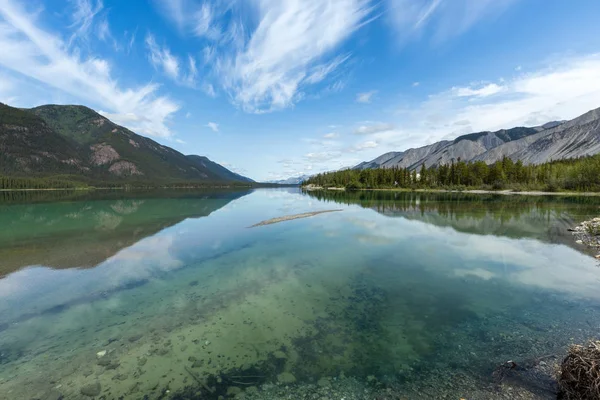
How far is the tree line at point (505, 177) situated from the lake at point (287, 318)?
129 metres

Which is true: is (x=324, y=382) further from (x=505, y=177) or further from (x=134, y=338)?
(x=505, y=177)

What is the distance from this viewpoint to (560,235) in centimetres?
3594

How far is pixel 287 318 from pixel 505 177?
554 ft

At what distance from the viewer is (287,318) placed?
49.0ft

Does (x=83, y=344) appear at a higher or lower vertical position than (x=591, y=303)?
higher

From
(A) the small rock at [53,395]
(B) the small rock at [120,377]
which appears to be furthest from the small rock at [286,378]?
(A) the small rock at [53,395]

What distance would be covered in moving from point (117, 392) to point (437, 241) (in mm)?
33204

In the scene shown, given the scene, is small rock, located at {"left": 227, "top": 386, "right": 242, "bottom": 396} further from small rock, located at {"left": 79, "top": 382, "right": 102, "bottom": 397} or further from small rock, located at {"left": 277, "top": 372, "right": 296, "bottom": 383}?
small rock, located at {"left": 79, "top": 382, "right": 102, "bottom": 397}

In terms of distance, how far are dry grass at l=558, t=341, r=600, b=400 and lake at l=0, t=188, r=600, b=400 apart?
38.2 inches

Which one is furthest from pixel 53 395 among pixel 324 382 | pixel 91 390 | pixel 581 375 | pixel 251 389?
pixel 581 375

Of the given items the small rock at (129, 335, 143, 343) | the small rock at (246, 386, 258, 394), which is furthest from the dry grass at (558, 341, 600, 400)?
the small rock at (129, 335, 143, 343)

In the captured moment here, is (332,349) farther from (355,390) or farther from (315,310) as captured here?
(315,310)

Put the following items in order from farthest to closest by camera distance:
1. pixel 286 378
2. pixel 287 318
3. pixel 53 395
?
pixel 287 318, pixel 286 378, pixel 53 395

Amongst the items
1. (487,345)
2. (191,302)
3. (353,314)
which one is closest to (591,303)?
(487,345)
